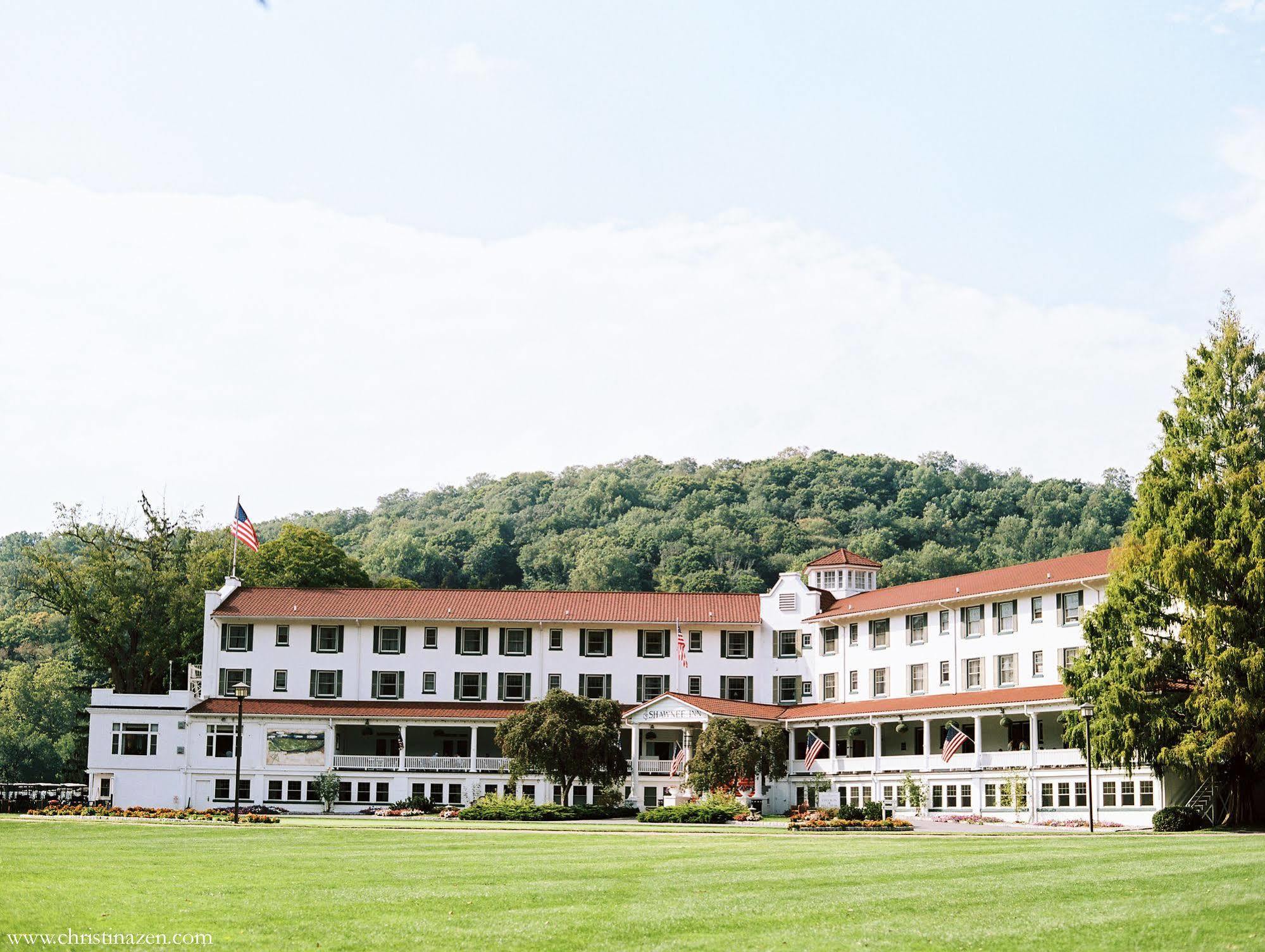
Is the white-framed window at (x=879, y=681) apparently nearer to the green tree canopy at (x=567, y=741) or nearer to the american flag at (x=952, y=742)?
the american flag at (x=952, y=742)

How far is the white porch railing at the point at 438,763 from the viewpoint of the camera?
64.4 m

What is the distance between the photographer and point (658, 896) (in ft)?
56.1

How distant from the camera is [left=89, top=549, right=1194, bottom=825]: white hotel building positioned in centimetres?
5684

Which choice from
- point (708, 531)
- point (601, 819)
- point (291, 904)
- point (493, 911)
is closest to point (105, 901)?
point (291, 904)

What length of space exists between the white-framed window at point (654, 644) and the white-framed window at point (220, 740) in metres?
19.4

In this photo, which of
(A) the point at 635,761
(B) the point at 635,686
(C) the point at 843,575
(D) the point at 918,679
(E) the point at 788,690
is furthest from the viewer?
(C) the point at 843,575

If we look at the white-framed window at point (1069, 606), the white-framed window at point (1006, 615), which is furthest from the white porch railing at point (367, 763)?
the white-framed window at point (1069, 606)

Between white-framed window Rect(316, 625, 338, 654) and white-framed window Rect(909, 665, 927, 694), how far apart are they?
2720 cm

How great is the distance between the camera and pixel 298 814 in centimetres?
5659

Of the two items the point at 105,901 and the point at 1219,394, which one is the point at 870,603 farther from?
the point at 105,901

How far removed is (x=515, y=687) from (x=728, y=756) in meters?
15.8

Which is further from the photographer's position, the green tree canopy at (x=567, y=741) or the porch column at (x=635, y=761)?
the porch column at (x=635, y=761)

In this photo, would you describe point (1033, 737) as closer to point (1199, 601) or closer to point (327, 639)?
point (1199, 601)

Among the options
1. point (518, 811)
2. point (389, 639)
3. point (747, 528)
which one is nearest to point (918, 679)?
point (518, 811)
